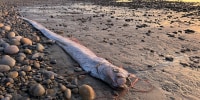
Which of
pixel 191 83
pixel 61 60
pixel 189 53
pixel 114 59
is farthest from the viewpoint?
pixel 189 53

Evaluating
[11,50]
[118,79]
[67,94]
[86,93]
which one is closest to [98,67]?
[118,79]

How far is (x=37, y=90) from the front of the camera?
499cm

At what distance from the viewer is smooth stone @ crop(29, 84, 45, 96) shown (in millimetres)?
4975

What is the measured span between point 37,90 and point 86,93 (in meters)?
0.84

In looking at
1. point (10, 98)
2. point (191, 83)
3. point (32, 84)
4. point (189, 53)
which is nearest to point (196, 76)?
point (191, 83)

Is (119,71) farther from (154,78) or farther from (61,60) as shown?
(61,60)

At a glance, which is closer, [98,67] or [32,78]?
[32,78]

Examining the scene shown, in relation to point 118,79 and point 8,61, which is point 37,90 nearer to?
point 8,61

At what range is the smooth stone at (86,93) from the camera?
5.13m

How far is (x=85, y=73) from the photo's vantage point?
6199mm

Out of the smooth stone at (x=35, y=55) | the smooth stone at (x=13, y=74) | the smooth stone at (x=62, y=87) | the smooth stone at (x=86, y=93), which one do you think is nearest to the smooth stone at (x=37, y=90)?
the smooth stone at (x=62, y=87)

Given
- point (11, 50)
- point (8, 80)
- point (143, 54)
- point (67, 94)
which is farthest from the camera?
point (143, 54)

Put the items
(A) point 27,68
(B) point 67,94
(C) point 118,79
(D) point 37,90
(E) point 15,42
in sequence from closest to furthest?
(D) point 37,90, (B) point 67,94, (C) point 118,79, (A) point 27,68, (E) point 15,42

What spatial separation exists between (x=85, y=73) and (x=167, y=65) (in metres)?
2.16
